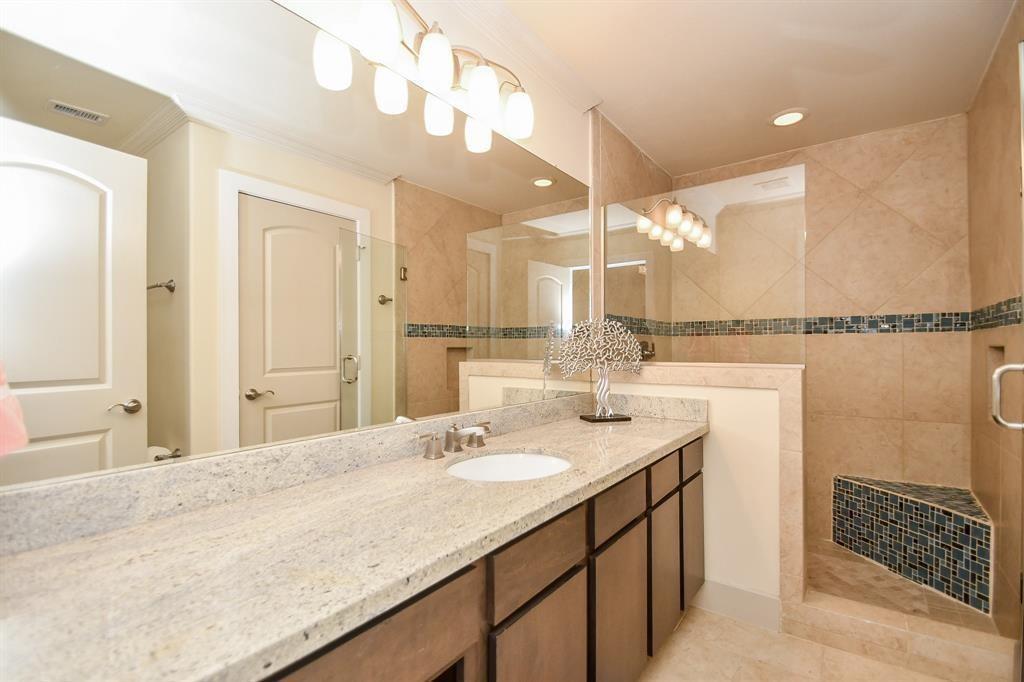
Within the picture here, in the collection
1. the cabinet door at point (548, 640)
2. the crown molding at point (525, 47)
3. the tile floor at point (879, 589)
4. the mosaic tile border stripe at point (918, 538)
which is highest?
the crown molding at point (525, 47)

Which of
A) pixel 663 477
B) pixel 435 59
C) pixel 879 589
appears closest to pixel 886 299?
pixel 879 589

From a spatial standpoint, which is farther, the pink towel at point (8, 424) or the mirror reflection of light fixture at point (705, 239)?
the mirror reflection of light fixture at point (705, 239)

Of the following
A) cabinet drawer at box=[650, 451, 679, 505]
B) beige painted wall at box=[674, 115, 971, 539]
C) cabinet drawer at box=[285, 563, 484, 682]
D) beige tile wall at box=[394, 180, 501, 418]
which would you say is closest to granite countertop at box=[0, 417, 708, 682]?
cabinet drawer at box=[285, 563, 484, 682]

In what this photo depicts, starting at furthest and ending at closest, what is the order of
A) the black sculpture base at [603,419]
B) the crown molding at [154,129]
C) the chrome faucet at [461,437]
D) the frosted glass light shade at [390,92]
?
the black sculpture base at [603,419] → the chrome faucet at [461,437] → the frosted glass light shade at [390,92] → the crown molding at [154,129]

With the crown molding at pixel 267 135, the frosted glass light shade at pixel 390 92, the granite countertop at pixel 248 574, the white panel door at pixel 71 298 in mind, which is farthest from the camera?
the frosted glass light shade at pixel 390 92

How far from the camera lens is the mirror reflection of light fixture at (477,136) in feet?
5.44

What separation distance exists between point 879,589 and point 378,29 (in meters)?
2.93

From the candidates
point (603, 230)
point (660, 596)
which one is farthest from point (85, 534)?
point (603, 230)

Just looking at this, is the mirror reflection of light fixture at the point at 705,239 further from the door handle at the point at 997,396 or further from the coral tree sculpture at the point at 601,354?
the door handle at the point at 997,396

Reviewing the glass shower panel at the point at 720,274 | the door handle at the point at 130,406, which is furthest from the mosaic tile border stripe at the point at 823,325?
the door handle at the point at 130,406

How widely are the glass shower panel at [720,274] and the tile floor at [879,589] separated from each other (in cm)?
104

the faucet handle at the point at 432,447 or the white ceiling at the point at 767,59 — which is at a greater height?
the white ceiling at the point at 767,59

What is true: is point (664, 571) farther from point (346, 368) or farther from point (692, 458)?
point (346, 368)

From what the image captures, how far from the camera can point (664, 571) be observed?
64.7 inches
